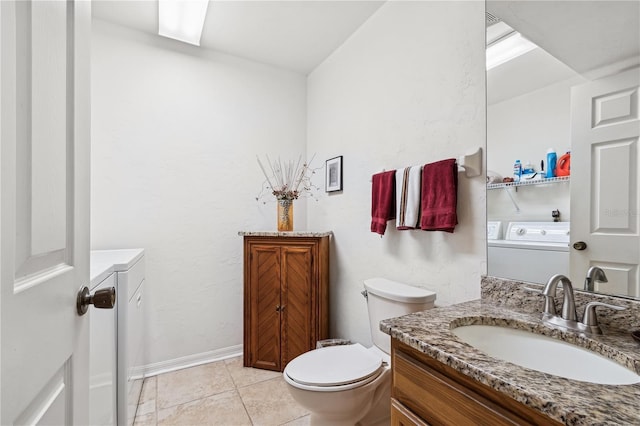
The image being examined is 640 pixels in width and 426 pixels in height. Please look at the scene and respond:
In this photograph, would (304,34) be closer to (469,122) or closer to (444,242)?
(469,122)

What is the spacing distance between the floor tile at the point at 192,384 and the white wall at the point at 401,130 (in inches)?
36.8

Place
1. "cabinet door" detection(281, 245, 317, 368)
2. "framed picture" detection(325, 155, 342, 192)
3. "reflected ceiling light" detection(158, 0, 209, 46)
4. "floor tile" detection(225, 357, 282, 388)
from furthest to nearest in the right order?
1. "framed picture" detection(325, 155, 342, 192)
2. "cabinet door" detection(281, 245, 317, 368)
3. "floor tile" detection(225, 357, 282, 388)
4. "reflected ceiling light" detection(158, 0, 209, 46)

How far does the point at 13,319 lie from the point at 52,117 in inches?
15.2

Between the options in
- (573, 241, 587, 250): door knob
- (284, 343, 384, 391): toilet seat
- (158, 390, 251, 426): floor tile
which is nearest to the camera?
(573, 241, 587, 250): door knob

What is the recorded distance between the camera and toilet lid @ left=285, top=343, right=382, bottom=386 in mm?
1375

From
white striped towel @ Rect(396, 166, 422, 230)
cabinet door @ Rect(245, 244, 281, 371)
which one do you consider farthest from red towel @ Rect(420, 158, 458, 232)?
cabinet door @ Rect(245, 244, 281, 371)

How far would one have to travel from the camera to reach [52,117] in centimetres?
59

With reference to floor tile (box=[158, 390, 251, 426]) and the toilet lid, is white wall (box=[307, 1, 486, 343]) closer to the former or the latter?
the toilet lid

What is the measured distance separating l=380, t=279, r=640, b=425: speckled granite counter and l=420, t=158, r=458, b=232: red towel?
0.37 meters

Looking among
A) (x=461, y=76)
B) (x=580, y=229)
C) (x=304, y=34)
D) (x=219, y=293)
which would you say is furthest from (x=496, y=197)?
(x=219, y=293)

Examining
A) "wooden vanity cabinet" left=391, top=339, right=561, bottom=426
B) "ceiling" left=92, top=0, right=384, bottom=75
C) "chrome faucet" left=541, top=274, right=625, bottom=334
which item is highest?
"ceiling" left=92, top=0, right=384, bottom=75

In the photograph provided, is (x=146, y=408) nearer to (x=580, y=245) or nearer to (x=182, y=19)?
(x=580, y=245)

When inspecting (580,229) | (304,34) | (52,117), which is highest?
(304,34)

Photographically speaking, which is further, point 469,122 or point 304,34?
point 304,34
